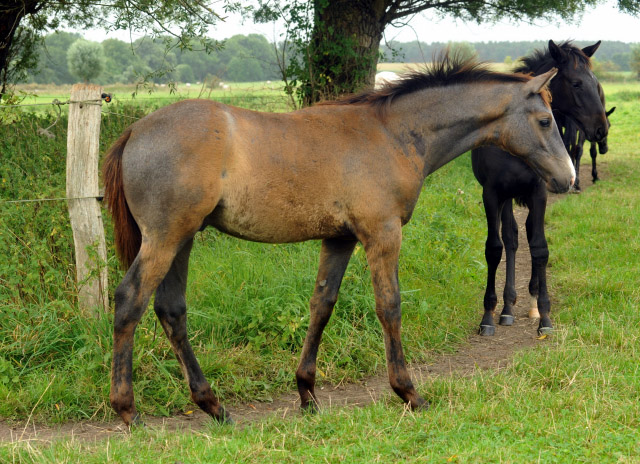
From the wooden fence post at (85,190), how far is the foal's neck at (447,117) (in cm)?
233

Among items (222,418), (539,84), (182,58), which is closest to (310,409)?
(222,418)

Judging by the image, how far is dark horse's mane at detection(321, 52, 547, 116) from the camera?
13.9 ft

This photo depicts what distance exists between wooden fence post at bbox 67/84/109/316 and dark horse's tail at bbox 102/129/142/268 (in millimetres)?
1103

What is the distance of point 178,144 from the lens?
11.5 feet

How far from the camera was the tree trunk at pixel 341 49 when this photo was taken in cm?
970

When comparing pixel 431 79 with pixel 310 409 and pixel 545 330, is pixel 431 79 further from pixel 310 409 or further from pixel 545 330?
pixel 545 330

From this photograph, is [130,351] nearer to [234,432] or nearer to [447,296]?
[234,432]

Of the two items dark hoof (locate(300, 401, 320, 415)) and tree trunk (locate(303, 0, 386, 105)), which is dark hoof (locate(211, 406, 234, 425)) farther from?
tree trunk (locate(303, 0, 386, 105))

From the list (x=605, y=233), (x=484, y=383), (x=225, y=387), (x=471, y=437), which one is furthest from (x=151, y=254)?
(x=605, y=233)

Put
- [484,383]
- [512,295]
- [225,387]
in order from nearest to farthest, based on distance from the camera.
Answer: [484,383] → [225,387] → [512,295]

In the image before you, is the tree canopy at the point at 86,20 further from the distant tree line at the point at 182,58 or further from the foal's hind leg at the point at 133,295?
the foal's hind leg at the point at 133,295

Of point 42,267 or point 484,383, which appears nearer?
point 484,383

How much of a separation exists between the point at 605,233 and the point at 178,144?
6.85 metres

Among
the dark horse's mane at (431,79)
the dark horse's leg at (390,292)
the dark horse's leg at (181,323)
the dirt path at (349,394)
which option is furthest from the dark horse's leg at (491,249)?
the dark horse's leg at (181,323)
